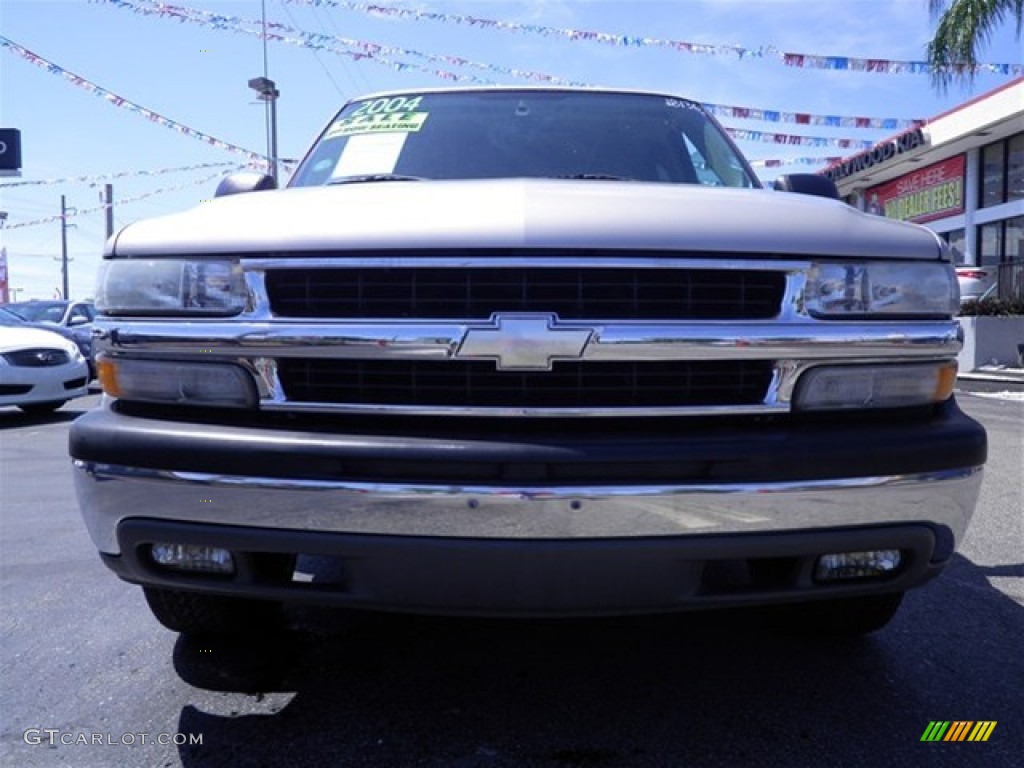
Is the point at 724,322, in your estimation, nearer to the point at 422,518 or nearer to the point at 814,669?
the point at 422,518

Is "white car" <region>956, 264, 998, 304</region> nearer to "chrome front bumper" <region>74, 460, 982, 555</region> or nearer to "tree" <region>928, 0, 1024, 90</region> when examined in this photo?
"tree" <region>928, 0, 1024, 90</region>

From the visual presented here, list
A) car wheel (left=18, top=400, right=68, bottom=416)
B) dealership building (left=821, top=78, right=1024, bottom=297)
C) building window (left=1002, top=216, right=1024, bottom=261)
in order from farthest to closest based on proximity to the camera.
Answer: building window (left=1002, top=216, right=1024, bottom=261)
dealership building (left=821, top=78, right=1024, bottom=297)
car wheel (left=18, top=400, right=68, bottom=416)

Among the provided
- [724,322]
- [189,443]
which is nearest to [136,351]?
[189,443]

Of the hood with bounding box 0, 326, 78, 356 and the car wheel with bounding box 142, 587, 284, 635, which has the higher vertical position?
the hood with bounding box 0, 326, 78, 356

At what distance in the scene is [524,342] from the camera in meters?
1.94

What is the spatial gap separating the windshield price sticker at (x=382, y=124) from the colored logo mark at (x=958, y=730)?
269 cm

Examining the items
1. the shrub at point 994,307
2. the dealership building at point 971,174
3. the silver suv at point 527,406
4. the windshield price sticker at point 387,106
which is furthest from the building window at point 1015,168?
Result: the silver suv at point 527,406

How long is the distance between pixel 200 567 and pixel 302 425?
0.43 metres

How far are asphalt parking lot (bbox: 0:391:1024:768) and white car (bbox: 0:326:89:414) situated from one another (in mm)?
6320

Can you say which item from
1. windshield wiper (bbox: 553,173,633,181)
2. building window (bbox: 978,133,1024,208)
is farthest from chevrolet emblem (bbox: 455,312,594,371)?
building window (bbox: 978,133,1024,208)

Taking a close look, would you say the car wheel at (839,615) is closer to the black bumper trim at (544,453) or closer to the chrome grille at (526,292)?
the black bumper trim at (544,453)

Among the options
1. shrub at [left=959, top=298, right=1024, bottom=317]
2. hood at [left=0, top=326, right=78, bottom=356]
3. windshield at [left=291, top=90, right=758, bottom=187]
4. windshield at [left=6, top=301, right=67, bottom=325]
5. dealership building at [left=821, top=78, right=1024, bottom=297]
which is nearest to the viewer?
windshield at [left=291, top=90, right=758, bottom=187]

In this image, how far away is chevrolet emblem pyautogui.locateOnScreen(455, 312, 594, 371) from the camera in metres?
1.94

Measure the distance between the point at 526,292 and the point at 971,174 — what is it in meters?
22.2
